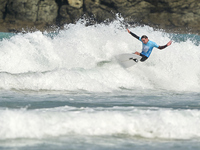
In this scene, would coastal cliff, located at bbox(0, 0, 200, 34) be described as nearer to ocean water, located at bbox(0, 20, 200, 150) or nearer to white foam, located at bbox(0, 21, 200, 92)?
ocean water, located at bbox(0, 20, 200, 150)

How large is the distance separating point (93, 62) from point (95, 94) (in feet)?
12.5

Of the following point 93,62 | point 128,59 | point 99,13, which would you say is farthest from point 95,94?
point 99,13

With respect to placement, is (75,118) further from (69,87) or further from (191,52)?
(191,52)

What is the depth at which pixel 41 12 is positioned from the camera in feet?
134

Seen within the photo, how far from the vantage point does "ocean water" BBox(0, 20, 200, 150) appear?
18.7ft

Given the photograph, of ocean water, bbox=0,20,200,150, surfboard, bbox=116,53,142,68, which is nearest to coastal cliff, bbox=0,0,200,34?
ocean water, bbox=0,20,200,150

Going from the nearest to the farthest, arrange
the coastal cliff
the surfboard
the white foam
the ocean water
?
the ocean water → the white foam → the surfboard → the coastal cliff

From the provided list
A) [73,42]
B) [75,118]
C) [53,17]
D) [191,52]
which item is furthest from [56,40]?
[53,17]

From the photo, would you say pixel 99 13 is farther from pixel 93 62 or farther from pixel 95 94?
pixel 95 94

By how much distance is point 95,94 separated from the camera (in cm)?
1015

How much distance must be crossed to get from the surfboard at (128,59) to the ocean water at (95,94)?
238mm

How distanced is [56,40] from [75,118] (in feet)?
29.8

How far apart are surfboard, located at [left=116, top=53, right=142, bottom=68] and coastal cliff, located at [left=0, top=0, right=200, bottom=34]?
90.1ft

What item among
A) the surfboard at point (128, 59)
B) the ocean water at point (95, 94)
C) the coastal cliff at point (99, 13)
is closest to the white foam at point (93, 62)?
the ocean water at point (95, 94)
